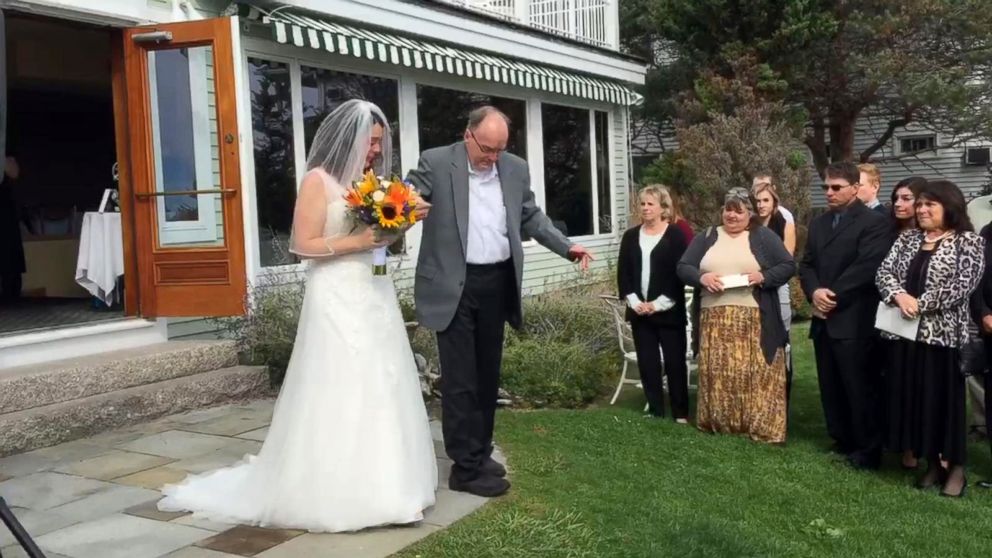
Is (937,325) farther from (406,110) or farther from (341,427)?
(406,110)

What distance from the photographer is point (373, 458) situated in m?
4.00

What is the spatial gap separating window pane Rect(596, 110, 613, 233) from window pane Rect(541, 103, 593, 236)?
304 millimetres

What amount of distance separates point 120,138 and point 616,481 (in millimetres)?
4590

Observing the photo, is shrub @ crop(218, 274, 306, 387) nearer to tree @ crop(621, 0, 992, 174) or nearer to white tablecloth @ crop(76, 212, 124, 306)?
white tablecloth @ crop(76, 212, 124, 306)

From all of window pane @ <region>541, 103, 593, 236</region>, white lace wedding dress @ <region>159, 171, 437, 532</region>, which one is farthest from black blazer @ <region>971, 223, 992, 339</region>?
window pane @ <region>541, 103, 593, 236</region>

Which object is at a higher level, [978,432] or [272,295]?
[272,295]

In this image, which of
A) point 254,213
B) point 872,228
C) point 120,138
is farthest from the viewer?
point 254,213

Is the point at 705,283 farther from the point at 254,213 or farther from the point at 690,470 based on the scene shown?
the point at 254,213

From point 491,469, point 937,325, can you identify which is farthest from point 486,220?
point 937,325

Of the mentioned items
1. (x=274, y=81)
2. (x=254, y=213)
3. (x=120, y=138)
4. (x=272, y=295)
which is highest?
(x=274, y=81)

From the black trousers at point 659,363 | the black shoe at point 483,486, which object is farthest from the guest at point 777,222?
the black shoe at point 483,486

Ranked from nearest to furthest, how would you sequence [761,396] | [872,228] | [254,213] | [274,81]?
[872,228], [761,396], [254,213], [274,81]

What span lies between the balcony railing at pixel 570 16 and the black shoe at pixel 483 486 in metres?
8.60

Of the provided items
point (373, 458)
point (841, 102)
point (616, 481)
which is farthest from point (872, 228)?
point (841, 102)
